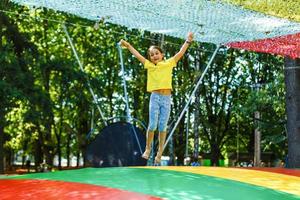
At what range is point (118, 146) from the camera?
5.89m

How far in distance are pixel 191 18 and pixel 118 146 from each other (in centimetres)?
162

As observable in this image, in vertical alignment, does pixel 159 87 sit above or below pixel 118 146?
above

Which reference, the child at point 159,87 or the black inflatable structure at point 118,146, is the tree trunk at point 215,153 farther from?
the child at point 159,87

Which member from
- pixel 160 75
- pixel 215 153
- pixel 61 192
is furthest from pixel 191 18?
pixel 215 153

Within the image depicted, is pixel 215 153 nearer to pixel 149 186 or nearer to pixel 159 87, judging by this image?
pixel 159 87

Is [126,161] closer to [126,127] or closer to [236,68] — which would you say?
[126,127]

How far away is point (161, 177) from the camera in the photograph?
363cm

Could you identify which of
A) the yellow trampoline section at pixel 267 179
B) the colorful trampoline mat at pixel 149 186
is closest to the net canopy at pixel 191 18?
the yellow trampoline section at pixel 267 179

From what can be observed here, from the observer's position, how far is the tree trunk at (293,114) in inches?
320

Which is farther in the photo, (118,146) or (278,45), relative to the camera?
(278,45)

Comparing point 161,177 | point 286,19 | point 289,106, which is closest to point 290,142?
point 289,106

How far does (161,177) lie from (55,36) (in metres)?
16.0

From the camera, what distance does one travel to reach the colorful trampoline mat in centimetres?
298

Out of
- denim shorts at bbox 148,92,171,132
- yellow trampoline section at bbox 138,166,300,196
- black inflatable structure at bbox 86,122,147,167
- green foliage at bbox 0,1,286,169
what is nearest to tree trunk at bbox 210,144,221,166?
green foliage at bbox 0,1,286,169
